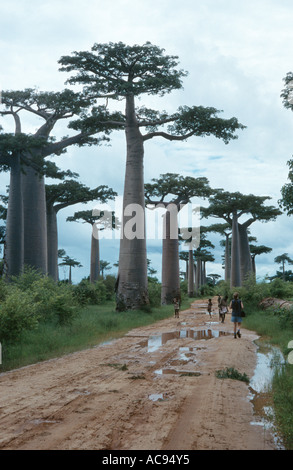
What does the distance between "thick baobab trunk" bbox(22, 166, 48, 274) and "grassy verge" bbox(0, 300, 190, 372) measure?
22.7 feet

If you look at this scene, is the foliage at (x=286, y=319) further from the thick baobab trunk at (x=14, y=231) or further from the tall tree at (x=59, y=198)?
the tall tree at (x=59, y=198)

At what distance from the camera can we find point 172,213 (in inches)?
1075

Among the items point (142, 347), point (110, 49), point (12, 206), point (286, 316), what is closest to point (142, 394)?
point (142, 347)

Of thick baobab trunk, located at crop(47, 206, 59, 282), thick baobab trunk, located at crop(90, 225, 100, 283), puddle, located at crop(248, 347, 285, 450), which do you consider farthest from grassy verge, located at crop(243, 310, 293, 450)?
thick baobab trunk, located at crop(90, 225, 100, 283)

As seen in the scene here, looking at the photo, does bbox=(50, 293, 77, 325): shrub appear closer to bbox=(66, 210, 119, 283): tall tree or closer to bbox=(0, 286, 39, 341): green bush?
bbox=(0, 286, 39, 341): green bush

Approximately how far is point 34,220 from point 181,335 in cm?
1111

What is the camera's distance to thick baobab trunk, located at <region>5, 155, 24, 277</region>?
1847 centimetres

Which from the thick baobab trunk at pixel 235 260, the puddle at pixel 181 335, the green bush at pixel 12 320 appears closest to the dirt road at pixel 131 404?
the green bush at pixel 12 320

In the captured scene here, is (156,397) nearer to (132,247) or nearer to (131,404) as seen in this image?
(131,404)

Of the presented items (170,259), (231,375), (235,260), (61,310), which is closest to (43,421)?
(231,375)

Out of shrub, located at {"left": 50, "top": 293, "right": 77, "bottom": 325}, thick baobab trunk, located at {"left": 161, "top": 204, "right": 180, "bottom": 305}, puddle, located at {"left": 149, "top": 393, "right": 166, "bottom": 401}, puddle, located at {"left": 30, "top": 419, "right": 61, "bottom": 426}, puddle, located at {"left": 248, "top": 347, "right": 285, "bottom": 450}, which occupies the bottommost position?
puddle, located at {"left": 248, "top": 347, "right": 285, "bottom": 450}

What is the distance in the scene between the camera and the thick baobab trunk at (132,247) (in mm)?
18266
